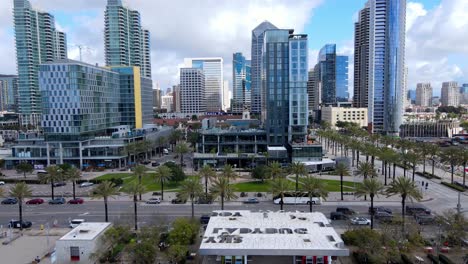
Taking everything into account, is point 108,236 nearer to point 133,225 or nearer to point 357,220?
point 133,225

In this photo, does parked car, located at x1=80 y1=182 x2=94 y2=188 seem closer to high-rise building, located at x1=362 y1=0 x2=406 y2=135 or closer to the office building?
the office building

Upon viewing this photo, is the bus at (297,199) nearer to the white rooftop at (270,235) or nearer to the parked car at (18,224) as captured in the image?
the white rooftop at (270,235)

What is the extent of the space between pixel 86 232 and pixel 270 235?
25.1m

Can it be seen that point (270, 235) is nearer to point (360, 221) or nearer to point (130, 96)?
point (360, 221)

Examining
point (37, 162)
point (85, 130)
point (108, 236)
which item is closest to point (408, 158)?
point (108, 236)

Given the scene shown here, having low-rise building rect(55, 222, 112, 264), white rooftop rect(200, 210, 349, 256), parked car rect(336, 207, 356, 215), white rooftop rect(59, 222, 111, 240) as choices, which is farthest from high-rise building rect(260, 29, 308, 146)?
low-rise building rect(55, 222, 112, 264)

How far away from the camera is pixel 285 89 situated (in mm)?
125125

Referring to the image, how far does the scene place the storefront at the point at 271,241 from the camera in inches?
1490

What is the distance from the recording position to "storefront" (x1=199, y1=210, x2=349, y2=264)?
124 feet

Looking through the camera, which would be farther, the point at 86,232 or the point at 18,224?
the point at 18,224

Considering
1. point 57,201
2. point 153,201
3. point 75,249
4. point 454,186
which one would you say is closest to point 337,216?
point 153,201

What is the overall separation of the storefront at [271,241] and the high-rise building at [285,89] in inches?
3049

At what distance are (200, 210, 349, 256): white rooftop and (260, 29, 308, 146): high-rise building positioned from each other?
75.2 meters

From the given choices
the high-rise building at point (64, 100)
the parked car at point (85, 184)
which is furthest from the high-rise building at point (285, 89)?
the high-rise building at point (64, 100)
